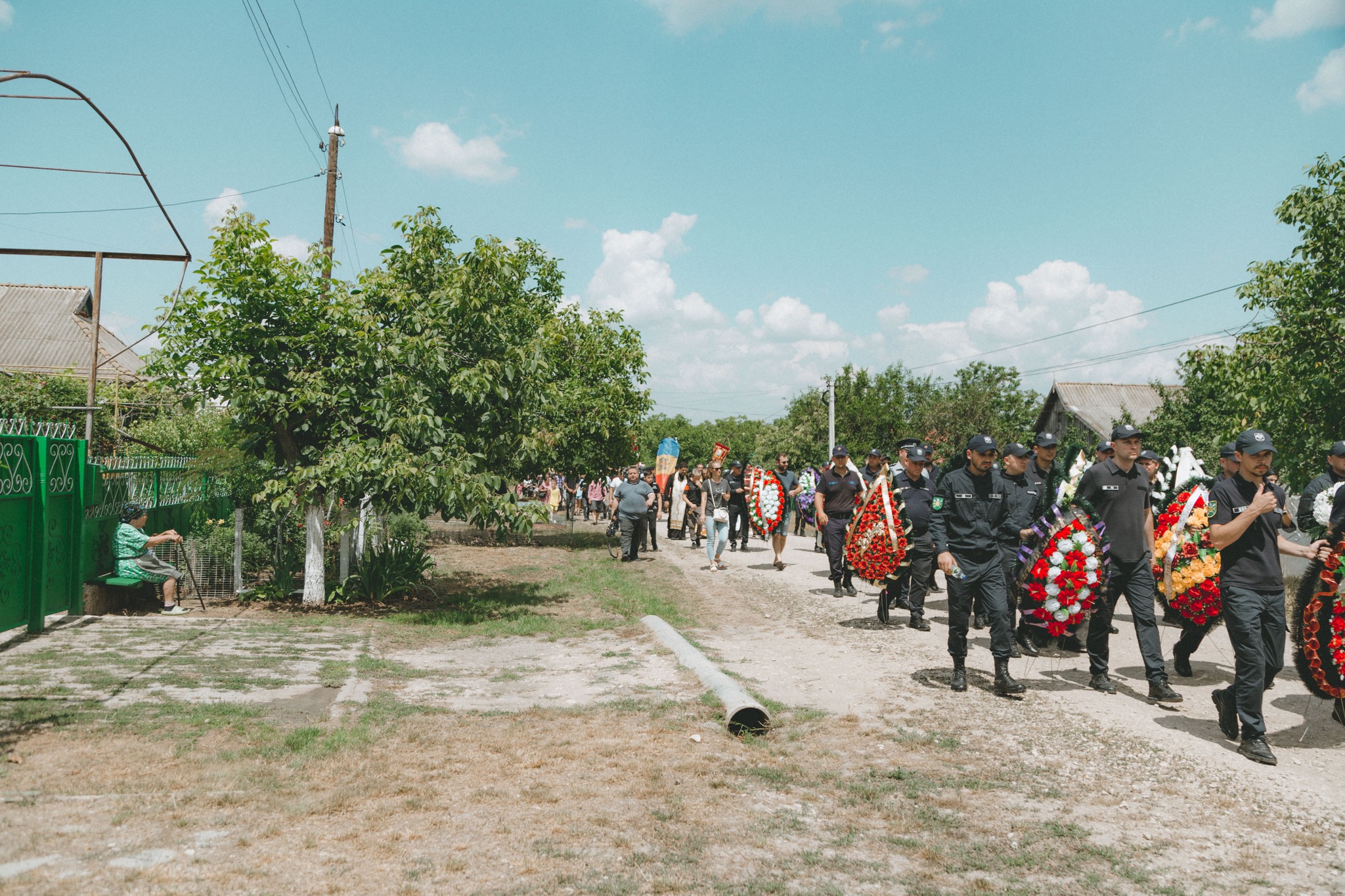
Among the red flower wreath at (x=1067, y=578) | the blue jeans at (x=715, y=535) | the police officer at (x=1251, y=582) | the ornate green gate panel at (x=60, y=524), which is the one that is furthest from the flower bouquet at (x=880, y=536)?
the ornate green gate panel at (x=60, y=524)

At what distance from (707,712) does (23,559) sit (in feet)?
21.7

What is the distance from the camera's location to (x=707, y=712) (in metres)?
6.32

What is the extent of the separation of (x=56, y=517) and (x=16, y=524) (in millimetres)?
723

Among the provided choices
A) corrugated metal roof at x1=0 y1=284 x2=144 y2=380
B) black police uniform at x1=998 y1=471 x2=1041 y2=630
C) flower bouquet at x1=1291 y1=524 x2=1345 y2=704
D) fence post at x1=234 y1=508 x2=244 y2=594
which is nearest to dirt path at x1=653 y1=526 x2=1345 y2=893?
flower bouquet at x1=1291 y1=524 x2=1345 y2=704

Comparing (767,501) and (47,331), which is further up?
(47,331)

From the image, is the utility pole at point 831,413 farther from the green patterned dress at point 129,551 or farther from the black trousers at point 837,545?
the green patterned dress at point 129,551

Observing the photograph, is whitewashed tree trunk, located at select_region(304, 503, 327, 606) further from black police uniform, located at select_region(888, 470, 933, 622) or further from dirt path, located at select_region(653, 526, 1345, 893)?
black police uniform, located at select_region(888, 470, 933, 622)

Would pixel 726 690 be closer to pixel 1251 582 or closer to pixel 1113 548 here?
pixel 1113 548

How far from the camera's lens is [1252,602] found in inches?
227

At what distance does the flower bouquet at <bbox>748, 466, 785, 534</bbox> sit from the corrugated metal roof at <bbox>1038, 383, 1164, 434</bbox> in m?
35.5

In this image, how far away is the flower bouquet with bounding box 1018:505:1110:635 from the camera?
7125mm

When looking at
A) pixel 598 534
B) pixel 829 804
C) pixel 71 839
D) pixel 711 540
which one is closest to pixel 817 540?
pixel 711 540

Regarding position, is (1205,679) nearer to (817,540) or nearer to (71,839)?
(71,839)

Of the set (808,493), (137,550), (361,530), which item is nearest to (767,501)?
(808,493)
